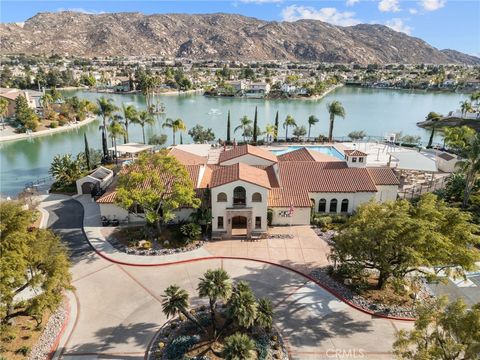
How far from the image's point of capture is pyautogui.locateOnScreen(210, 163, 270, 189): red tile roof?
1246 inches

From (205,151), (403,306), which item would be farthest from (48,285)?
(205,151)

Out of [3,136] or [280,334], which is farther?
[3,136]

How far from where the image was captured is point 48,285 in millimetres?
18875

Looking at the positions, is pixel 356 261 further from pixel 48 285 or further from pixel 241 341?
pixel 48 285

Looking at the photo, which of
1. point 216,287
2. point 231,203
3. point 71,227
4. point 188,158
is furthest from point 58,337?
point 188,158

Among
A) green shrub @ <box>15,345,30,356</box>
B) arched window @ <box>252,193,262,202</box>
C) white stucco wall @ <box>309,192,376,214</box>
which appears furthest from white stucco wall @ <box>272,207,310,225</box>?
green shrub @ <box>15,345,30,356</box>

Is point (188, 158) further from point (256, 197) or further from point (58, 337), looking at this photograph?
point (58, 337)

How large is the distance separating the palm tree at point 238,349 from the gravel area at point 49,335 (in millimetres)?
10888

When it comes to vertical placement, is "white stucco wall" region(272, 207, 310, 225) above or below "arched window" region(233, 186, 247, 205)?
below

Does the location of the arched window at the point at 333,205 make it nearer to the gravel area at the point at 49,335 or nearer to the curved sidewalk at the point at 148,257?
the curved sidewalk at the point at 148,257

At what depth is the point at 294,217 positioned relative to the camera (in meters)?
35.3

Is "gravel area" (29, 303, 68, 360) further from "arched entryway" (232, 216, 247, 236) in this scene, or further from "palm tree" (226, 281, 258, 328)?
"arched entryway" (232, 216, 247, 236)

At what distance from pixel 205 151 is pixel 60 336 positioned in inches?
1422

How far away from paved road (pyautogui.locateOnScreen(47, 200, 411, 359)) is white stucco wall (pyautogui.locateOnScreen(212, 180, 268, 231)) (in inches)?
193
